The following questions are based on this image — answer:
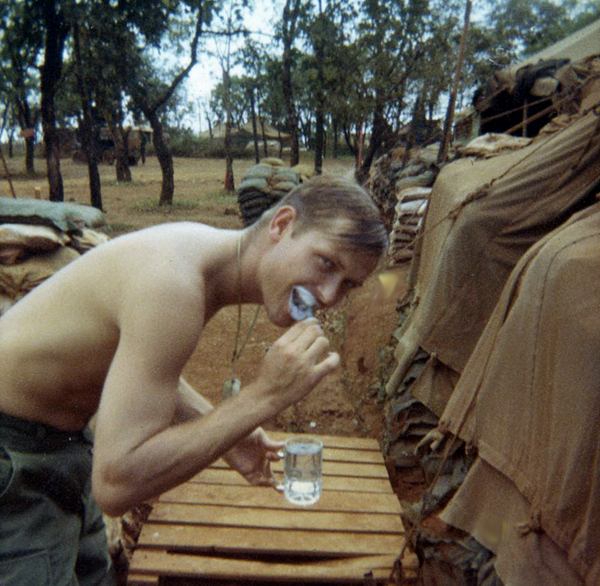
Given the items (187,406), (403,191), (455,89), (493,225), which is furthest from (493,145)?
(187,406)

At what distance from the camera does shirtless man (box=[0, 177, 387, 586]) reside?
1397mm

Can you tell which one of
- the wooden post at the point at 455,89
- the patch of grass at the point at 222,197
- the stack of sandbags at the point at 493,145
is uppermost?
the wooden post at the point at 455,89

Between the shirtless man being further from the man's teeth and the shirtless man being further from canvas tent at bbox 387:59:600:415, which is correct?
canvas tent at bbox 387:59:600:415

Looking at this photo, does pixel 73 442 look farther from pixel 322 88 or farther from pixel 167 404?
pixel 322 88

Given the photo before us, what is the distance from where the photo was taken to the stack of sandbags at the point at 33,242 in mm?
6125

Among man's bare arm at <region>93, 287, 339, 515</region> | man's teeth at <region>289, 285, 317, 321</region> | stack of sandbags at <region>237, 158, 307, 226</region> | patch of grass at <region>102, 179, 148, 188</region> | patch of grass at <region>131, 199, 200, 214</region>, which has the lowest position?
patch of grass at <region>131, 199, 200, 214</region>

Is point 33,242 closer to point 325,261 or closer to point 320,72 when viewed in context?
point 325,261

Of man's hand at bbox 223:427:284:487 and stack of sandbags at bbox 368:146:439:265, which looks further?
stack of sandbags at bbox 368:146:439:265

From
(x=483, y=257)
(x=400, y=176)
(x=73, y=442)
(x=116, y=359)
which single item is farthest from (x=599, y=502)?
(x=400, y=176)

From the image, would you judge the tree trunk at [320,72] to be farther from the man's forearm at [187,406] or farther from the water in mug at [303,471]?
the man's forearm at [187,406]

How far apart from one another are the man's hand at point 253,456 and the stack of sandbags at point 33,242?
468cm

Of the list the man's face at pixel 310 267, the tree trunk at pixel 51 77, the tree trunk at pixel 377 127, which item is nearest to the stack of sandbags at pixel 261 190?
the tree trunk at pixel 377 127

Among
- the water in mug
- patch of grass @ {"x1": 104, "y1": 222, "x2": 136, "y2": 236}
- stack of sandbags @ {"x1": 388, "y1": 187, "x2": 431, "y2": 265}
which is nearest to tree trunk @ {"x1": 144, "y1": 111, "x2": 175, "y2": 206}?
patch of grass @ {"x1": 104, "y1": 222, "x2": 136, "y2": 236}

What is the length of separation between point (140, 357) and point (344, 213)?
0.78 meters
